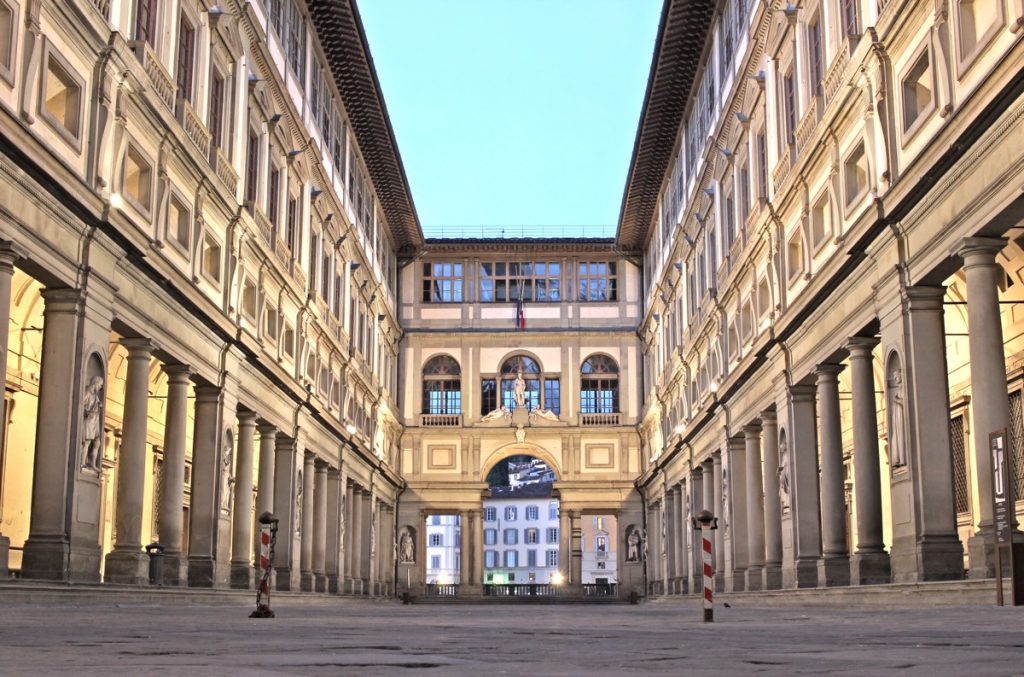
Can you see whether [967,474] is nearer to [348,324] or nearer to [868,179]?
[868,179]

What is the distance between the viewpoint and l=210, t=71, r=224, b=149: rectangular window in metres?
31.8

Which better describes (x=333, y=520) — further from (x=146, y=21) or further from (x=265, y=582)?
(x=265, y=582)

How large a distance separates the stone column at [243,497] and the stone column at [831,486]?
50.4 feet

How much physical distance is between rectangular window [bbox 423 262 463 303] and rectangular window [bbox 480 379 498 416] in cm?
461

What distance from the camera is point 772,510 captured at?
112 feet

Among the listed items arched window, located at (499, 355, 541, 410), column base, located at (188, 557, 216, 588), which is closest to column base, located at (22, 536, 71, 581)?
column base, located at (188, 557, 216, 588)

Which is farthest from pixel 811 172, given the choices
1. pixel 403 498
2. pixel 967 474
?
pixel 403 498

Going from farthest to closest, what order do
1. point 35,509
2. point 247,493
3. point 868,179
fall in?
1. point 247,493
2. point 868,179
3. point 35,509

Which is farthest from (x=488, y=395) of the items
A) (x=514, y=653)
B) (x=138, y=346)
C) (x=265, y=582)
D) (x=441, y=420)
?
(x=514, y=653)

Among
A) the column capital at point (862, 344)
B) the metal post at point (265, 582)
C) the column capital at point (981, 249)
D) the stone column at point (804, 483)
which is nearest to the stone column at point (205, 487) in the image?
the metal post at point (265, 582)

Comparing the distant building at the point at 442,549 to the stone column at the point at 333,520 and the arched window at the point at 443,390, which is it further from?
the stone column at the point at 333,520

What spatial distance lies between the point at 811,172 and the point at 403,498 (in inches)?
1570

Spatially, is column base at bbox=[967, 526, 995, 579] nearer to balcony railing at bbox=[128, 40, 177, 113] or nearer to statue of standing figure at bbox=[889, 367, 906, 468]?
statue of standing figure at bbox=[889, 367, 906, 468]

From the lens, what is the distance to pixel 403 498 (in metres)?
65.6
